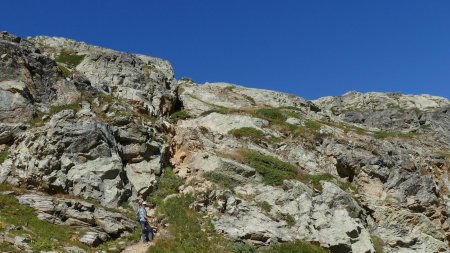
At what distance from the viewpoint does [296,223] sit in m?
29.1

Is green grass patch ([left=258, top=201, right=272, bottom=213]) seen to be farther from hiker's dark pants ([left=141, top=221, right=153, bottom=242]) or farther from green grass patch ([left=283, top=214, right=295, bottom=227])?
hiker's dark pants ([left=141, top=221, right=153, bottom=242])

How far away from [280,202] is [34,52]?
82.8 ft

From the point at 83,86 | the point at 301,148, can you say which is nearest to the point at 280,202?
the point at 301,148

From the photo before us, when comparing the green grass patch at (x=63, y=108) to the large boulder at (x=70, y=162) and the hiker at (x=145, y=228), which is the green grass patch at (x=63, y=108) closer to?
the large boulder at (x=70, y=162)

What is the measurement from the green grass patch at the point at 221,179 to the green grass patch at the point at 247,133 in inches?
417

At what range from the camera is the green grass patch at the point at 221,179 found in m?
31.7

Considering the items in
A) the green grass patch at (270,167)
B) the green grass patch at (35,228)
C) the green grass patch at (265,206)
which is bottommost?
the green grass patch at (35,228)

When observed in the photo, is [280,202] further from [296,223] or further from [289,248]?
[289,248]

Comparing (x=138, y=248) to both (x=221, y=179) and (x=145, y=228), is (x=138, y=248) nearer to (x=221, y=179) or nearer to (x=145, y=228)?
(x=145, y=228)

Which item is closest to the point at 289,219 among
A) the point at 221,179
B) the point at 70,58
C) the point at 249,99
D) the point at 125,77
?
the point at 221,179

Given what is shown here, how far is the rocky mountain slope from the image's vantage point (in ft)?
81.8

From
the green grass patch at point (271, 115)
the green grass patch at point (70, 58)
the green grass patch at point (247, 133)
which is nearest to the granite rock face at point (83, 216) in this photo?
the green grass patch at point (247, 133)

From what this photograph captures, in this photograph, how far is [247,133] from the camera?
141 feet

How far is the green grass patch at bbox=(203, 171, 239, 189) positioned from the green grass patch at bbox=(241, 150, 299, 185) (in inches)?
106
